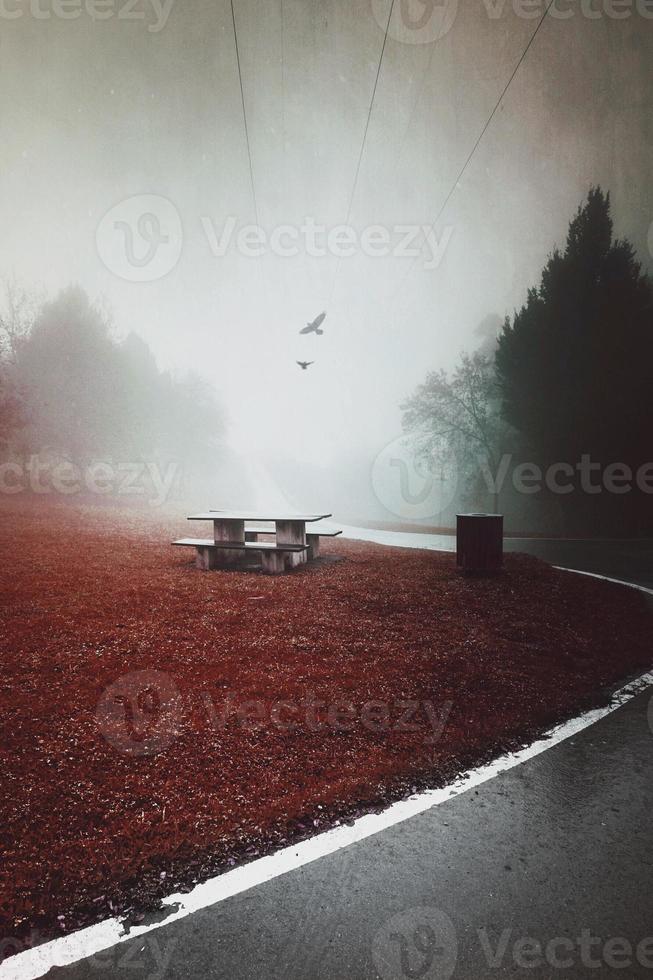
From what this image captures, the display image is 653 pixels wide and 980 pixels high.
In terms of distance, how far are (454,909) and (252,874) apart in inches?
40.6

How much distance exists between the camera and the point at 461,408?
99.9 feet

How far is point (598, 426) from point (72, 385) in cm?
3029

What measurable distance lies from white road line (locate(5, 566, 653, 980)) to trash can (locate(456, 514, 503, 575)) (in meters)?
6.01

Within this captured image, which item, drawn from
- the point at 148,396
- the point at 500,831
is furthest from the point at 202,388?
the point at 500,831

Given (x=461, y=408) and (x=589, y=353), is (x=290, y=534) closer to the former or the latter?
(x=589, y=353)

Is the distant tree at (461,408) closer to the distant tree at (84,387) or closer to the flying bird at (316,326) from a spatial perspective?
the flying bird at (316,326)

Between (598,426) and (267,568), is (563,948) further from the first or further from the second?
(598,426)

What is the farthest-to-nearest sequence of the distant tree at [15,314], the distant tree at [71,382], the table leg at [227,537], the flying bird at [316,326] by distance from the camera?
the distant tree at [71,382] → the distant tree at [15,314] → the flying bird at [316,326] → the table leg at [227,537]

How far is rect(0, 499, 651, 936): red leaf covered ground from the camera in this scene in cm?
259

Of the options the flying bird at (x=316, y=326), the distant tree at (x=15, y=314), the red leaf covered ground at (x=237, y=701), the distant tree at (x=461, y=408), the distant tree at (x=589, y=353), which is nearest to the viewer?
the red leaf covered ground at (x=237, y=701)

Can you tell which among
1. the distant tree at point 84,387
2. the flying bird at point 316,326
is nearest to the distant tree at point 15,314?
the distant tree at point 84,387

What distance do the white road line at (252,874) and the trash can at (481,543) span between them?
6006 mm

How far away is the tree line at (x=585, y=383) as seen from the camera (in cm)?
2395

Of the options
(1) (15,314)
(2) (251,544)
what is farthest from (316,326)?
(1) (15,314)
